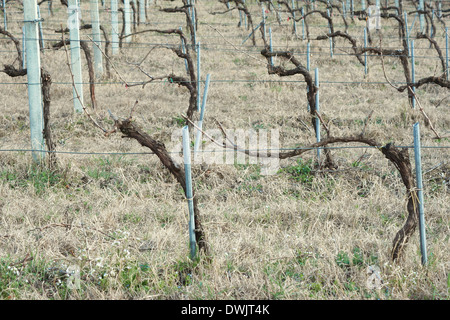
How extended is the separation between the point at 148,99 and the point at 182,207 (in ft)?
16.3

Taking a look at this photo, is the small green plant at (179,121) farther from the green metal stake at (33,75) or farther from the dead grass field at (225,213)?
the green metal stake at (33,75)

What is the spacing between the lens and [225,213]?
14.9ft

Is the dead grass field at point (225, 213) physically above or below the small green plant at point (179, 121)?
below

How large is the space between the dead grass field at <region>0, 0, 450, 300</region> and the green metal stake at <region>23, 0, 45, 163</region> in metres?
0.30

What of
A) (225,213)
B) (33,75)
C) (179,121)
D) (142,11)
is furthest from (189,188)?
(142,11)

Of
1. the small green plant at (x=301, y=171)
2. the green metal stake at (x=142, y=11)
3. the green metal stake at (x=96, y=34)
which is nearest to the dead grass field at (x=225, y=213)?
the small green plant at (x=301, y=171)

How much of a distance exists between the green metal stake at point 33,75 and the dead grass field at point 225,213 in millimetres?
298

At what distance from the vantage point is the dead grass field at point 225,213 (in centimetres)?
323

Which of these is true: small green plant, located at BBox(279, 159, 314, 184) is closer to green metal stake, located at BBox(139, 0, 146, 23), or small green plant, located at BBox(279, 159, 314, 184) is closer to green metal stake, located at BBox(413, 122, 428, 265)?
green metal stake, located at BBox(413, 122, 428, 265)

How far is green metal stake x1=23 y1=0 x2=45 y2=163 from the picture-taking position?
5934 millimetres

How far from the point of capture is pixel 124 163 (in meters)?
5.82

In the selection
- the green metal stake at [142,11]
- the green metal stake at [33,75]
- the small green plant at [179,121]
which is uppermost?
the green metal stake at [142,11]
